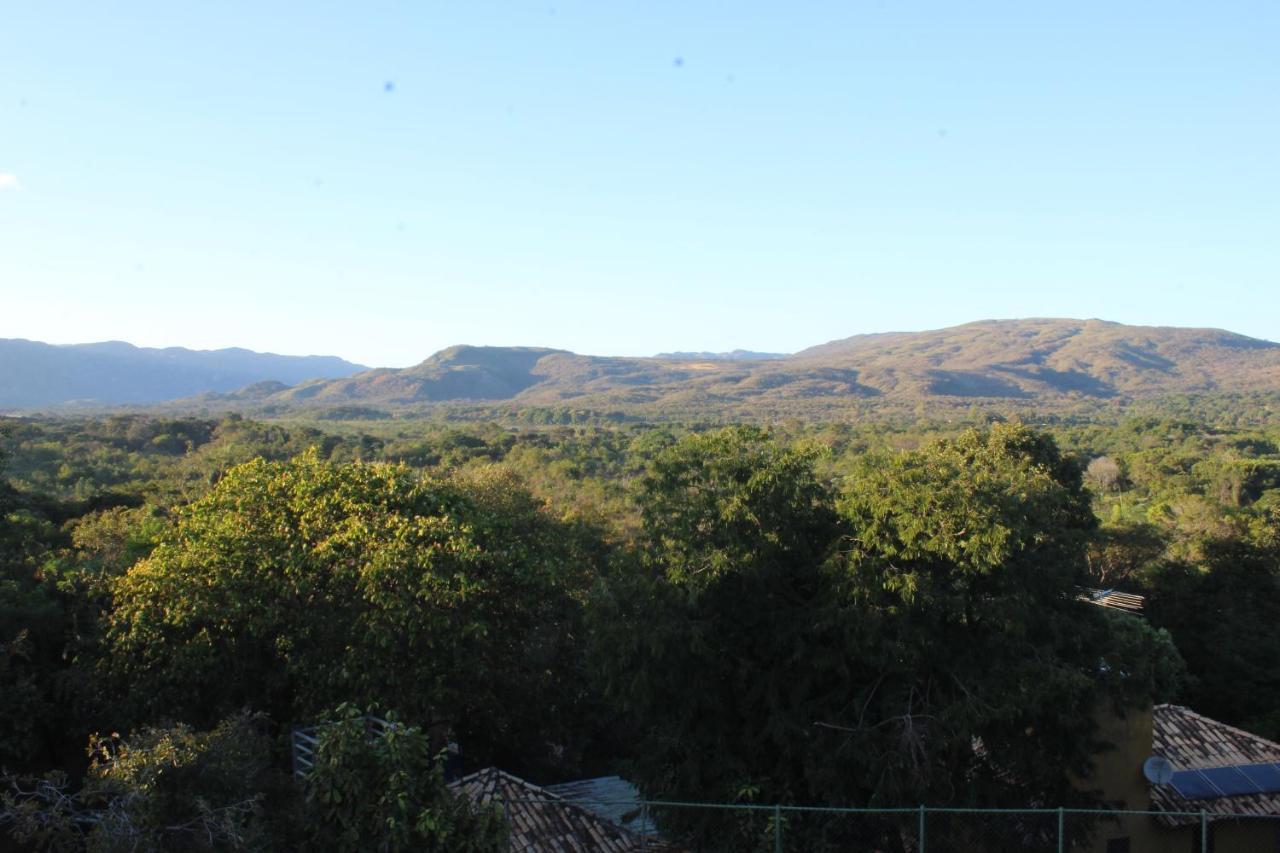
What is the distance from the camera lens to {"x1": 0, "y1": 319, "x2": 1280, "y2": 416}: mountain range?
11831 cm

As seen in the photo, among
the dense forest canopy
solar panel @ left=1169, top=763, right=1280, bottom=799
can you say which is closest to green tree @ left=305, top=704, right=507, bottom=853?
the dense forest canopy

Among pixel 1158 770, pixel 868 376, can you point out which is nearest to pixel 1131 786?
pixel 1158 770

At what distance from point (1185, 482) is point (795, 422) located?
4180 cm

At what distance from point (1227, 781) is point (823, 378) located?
392 feet

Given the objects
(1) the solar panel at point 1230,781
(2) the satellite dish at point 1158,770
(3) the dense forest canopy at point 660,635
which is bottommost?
(1) the solar panel at point 1230,781

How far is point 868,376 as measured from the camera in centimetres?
13150

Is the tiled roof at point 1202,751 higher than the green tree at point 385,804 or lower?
lower

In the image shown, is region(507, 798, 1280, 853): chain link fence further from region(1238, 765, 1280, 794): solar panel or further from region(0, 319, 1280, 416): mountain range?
region(0, 319, 1280, 416): mountain range

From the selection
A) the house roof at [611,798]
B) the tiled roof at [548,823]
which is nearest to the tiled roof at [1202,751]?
the house roof at [611,798]

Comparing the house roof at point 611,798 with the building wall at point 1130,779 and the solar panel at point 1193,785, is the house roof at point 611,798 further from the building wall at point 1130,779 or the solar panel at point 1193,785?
the solar panel at point 1193,785

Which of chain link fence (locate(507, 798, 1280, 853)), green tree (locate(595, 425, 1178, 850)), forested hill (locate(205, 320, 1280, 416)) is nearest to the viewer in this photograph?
chain link fence (locate(507, 798, 1280, 853))

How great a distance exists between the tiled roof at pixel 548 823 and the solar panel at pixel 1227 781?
265 inches

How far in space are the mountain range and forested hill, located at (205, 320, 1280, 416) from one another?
31 cm

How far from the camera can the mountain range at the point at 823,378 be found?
118312 mm
